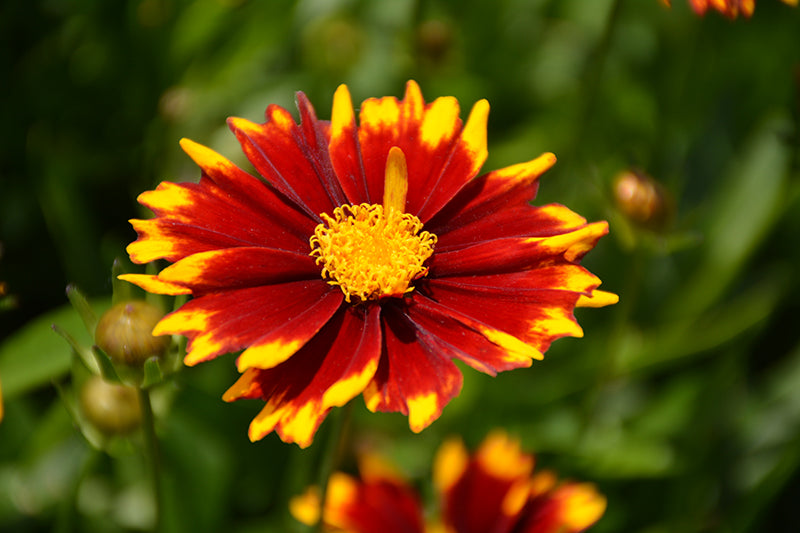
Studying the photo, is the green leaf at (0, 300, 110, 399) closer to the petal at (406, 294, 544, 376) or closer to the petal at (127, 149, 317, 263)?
the petal at (127, 149, 317, 263)

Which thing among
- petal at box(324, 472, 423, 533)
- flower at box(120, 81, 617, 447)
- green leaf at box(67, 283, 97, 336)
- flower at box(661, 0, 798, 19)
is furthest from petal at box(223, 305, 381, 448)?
flower at box(661, 0, 798, 19)

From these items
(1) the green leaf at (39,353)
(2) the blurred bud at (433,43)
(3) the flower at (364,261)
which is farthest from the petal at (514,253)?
(2) the blurred bud at (433,43)

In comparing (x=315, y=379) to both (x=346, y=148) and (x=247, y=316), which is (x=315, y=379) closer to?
(x=247, y=316)

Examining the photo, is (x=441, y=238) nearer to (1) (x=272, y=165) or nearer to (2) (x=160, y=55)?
(1) (x=272, y=165)

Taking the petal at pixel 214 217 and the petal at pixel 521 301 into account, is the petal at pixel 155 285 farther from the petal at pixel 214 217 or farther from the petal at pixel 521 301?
the petal at pixel 521 301

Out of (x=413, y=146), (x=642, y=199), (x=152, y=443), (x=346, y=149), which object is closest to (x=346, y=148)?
(x=346, y=149)
